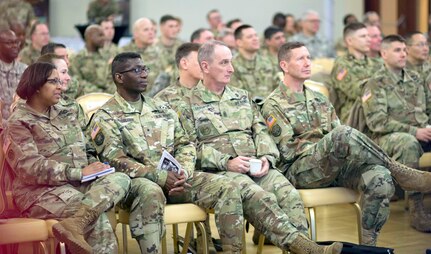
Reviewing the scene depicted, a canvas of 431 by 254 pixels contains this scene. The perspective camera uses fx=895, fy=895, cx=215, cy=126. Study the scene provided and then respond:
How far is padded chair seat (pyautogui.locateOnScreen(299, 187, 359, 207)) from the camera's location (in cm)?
515

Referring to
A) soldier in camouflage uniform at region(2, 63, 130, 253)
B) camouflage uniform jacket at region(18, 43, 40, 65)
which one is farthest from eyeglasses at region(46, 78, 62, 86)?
camouflage uniform jacket at region(18, 43, 40, 65)

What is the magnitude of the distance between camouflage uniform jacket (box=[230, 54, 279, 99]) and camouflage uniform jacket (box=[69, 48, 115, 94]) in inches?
48.7

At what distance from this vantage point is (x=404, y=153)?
6184 mm

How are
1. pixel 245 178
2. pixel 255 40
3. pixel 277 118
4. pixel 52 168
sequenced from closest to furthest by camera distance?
pixel 52 168, pixel 245 178, pixel 277 118, pixel 255 40

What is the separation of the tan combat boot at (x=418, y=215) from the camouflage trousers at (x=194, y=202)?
6.34 feet

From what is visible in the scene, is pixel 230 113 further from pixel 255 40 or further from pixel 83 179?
pixel 255 40

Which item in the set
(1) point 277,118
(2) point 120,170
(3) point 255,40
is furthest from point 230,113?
(3) point 255,40

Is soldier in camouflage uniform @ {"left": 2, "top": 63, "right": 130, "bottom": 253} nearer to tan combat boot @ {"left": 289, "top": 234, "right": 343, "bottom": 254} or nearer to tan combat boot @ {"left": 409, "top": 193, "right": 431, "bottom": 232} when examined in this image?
tan combat boot @ {"left": 289, "top": 234, "right": 343, "bottom": 254}

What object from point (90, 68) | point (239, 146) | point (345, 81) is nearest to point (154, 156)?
point (239, 146)

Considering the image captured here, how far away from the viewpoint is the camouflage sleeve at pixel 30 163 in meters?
4.63

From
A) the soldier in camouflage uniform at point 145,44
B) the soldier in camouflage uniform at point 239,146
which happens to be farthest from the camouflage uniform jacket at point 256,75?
the soldier in camouflage uniform at point 239,146

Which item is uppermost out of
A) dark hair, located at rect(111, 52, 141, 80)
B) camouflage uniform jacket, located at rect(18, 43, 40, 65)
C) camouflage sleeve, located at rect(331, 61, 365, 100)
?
dark hair, located at rect(111, 52, 141, 80)

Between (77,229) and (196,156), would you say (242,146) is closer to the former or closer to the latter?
(196,156)

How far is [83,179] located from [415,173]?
6.38 feet
